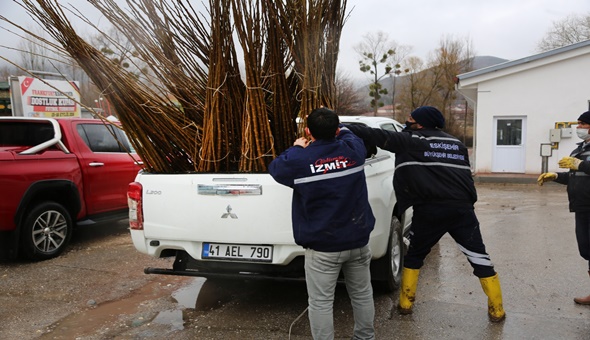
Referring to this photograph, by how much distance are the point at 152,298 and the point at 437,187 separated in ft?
8.93

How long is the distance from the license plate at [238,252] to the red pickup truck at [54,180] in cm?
189

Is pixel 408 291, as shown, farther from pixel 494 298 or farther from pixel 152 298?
pixel 152 298

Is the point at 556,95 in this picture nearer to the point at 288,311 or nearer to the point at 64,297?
the point at 288,311

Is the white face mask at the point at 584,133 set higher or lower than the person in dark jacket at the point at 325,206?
higher

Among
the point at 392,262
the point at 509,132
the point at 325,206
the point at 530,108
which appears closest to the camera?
the point at 325,206

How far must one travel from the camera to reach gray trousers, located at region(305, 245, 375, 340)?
2.96 metres

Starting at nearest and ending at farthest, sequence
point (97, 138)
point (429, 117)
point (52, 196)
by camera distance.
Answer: point (429, 117)
point (52, 196)
point (97, 138)

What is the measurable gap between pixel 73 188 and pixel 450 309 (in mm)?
4630

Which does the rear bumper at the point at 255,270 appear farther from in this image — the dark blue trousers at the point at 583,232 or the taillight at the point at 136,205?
the dark blue trousers at the point at 583,232

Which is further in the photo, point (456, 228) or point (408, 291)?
point (408, 291)

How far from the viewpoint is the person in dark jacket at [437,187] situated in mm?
3662

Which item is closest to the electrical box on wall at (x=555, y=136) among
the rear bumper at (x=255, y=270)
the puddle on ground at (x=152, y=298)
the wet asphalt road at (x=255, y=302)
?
→ the wet asphalt road at (x=255, y=302)

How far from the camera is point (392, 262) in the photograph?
425cm

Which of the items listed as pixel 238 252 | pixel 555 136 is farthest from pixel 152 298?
pixel 555 136
